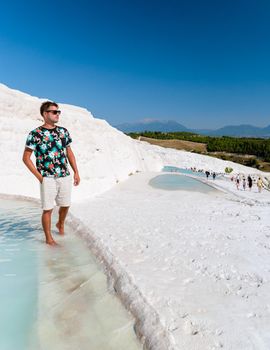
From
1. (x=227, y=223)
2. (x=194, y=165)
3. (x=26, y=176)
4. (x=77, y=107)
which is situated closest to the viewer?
(x=227, y=223)

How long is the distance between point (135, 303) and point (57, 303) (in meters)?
0.85

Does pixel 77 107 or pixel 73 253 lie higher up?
pixel 77 107

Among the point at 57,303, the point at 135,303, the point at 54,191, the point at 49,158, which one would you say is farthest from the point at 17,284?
the point at 49,158

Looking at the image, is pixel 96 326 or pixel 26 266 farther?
pixel 26 266

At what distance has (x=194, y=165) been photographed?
253 feet

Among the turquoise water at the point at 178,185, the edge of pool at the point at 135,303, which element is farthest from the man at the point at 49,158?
the turquoise water at the point at 178,185

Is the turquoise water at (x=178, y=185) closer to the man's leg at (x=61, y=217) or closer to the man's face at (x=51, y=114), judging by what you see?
the man's leg at (x=61, y=217)

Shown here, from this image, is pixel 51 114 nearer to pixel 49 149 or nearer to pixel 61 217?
pixel 49 149

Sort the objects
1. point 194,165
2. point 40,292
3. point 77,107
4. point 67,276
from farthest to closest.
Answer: point 194,165
point 77,107
point 67,276
point 40,292

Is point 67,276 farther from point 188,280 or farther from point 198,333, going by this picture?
point 198,333

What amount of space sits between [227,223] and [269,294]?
458 cm

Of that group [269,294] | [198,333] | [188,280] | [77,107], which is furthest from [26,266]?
[77,107]

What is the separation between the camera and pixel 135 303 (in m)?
3.40

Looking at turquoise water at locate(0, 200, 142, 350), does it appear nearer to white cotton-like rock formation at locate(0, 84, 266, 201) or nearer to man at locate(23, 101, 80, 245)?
man at locate(23, 101, 80, 245)
